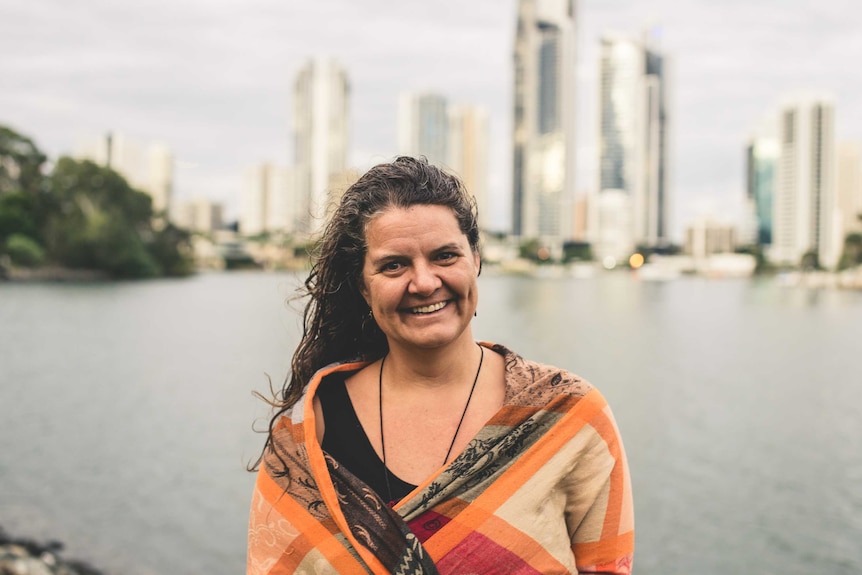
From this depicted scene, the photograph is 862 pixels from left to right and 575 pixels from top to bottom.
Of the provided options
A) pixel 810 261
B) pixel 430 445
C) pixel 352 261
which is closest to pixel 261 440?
pixel 352 261

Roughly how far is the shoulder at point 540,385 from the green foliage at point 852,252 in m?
134

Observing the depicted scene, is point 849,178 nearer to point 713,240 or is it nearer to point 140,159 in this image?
point 713,240

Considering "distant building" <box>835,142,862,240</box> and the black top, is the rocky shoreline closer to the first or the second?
the black top

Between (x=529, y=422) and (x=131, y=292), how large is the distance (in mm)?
72157

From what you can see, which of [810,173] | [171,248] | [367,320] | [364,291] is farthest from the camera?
[810,173]

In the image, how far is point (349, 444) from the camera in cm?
186

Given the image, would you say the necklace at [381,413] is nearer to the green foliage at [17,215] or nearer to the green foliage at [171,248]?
the green foliage at [17,215]

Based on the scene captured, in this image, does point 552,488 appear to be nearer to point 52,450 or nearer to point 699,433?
point 52,450

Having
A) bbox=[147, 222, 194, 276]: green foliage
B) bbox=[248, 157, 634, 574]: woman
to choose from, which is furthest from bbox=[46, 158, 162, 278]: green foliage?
bbox=[248, 157, 634, 574]: woman

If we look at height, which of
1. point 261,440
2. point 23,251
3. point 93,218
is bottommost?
point 261,440

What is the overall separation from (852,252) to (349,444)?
137 m

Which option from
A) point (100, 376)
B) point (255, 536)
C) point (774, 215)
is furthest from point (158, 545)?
point (774, 215)

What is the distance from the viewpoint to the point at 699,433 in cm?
1773

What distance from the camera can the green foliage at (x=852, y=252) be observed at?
118m
